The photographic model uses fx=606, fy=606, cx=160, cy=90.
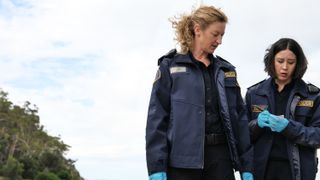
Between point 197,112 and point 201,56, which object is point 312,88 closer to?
point 201,56

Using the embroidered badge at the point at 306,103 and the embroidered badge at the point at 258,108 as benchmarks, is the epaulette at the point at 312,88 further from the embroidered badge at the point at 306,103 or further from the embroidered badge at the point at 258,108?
the embroidered badge at the point at 258,108

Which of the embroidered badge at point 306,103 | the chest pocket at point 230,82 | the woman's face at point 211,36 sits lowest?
the embroidered badge at point 306,103

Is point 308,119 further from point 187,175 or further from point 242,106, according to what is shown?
point 187,175

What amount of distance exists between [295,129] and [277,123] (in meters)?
0.15

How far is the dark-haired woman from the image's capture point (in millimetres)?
4734

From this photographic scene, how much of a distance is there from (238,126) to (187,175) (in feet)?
1.84

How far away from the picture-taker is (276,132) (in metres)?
4.88

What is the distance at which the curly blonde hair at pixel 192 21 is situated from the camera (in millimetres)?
4484

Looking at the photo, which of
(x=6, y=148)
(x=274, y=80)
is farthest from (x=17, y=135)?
(x=274, y=80)

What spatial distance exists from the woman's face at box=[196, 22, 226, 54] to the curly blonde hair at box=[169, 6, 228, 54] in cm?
3

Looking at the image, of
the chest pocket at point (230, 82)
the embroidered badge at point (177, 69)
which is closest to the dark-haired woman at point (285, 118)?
the chest pocket at point (230, 82)

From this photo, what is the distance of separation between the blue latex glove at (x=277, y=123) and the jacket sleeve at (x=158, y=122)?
2.96 feet

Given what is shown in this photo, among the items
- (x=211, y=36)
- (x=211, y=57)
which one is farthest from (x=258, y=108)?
(x=211, y=36)

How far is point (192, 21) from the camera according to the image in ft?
15.0
